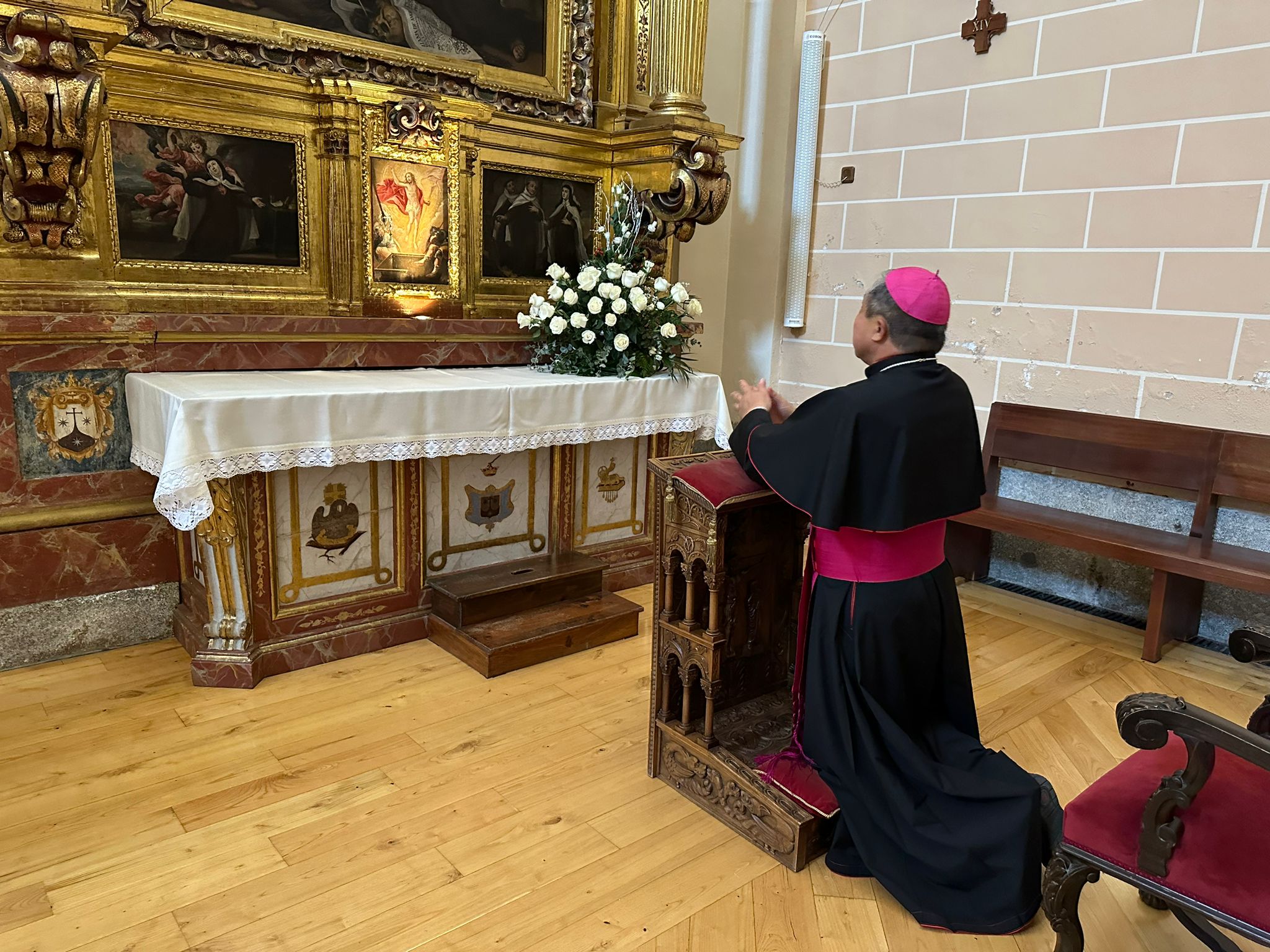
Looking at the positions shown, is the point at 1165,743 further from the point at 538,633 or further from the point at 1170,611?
the point at 1170,611

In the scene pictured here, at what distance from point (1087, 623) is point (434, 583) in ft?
11.4

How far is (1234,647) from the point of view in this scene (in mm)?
2500

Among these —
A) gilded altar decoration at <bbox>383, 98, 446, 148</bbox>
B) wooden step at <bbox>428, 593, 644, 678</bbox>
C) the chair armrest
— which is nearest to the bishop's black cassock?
the chair armrest

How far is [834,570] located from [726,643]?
0.59 meters

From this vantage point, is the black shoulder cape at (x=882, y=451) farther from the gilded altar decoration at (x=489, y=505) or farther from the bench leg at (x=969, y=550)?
the bench leg at (x=969, y=550)

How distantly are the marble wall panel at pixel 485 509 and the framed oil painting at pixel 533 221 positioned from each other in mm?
1261

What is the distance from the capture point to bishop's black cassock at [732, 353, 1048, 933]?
2.57 m

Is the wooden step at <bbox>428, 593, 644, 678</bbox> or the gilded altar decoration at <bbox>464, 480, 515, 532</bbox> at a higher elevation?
the gilded altar decoration at <bbox>464, 480, 515, 532</bbox>

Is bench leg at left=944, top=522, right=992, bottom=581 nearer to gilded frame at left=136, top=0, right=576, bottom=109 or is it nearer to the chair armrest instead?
gilded frame at left=136, top=0, right=576, bottom=109

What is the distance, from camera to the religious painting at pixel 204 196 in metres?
4.17

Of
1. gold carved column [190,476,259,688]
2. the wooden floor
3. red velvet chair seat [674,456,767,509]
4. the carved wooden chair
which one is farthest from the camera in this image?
gold carved column [190,476,259,688]

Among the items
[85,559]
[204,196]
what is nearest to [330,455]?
[85,559]

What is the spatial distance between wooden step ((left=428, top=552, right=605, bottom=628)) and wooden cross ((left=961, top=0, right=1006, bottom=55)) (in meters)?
3.68

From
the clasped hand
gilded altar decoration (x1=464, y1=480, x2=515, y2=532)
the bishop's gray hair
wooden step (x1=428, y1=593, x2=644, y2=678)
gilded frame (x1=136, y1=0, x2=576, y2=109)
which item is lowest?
wooden step (x1=428, y1=593, x2=644, y2=678)
